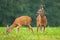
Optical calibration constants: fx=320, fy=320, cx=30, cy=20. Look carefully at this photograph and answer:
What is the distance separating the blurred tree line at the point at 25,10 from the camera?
4314cm

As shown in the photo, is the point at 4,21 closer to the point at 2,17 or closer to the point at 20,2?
the point at 2,17

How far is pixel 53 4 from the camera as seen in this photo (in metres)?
49.0

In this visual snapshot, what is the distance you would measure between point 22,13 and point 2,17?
299cm

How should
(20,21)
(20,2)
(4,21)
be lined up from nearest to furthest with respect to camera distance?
(20,21)
(4,21)
(20,2)

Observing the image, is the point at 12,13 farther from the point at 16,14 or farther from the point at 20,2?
the point at 20,2

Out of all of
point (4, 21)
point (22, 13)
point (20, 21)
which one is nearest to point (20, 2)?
point (22, 13)

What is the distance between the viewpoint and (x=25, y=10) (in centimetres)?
4506

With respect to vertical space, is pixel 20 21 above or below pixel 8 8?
above

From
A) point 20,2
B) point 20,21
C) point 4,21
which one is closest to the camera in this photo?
point 20,21

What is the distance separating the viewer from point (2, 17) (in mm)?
43188

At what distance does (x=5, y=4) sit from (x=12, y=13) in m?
1.63

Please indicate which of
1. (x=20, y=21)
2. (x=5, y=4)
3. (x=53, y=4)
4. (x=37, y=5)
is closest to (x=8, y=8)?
(x=5, y=4)

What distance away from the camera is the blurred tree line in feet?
142

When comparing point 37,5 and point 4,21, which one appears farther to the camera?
point 37,5
